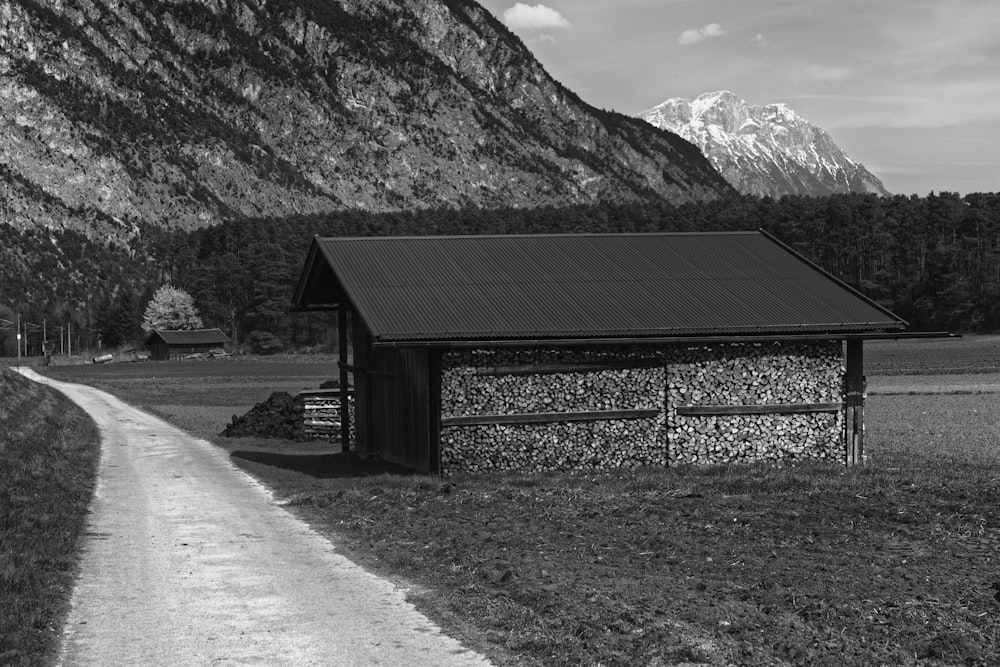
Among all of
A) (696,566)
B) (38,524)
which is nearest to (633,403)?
(696,566)

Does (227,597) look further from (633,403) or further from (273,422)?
(273,422)

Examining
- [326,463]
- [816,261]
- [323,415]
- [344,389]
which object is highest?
[816,261]

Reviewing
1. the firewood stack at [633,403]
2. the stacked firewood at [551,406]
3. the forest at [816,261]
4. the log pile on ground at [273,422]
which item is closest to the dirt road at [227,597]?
the stacked firewood at [551,406]

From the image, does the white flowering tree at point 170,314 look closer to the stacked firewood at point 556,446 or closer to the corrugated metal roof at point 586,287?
the corrugated metal roof at point 586,287

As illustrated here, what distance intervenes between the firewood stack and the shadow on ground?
2.46m

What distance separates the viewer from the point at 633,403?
24.1 metres

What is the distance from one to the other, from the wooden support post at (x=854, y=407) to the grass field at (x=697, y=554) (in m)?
0.72

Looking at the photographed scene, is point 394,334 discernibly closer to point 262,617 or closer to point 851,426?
point 851,426

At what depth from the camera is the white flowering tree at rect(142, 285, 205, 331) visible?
165875 mm

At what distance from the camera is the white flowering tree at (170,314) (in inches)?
6531

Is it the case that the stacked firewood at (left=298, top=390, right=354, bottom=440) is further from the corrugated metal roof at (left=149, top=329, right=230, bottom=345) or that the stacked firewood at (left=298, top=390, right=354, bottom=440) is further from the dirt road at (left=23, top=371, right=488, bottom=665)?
the corrugated metal roof at (left=149, top=329, right=230, bottom=345)

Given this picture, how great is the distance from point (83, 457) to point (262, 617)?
20.8 m

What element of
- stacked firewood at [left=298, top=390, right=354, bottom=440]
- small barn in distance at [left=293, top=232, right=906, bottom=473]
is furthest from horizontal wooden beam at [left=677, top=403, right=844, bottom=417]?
stacked firewood at [left=298, top=390, right=354, bottom=440]

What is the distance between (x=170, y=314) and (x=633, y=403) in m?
151
